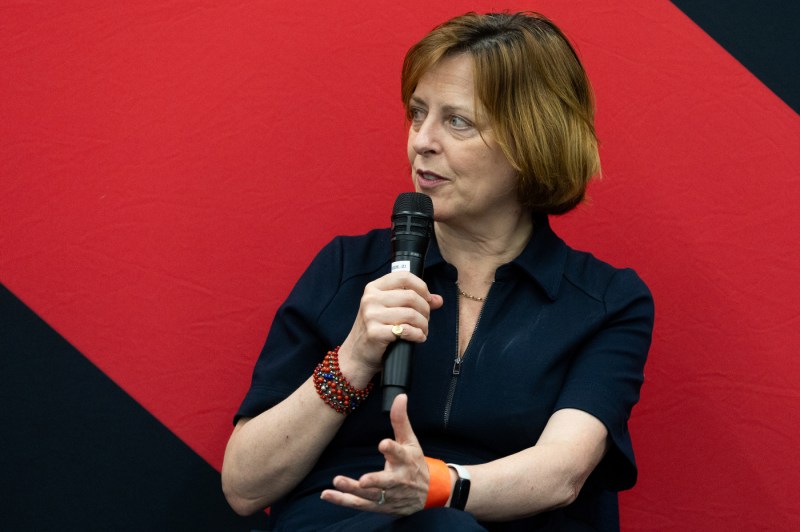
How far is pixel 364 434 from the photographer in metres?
1.56

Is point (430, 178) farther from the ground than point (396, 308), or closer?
farther from the ground

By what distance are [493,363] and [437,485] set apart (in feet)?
0.96

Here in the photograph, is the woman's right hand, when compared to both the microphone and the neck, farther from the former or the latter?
the neck

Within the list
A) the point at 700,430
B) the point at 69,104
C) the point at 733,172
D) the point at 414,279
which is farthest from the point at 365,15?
the point at 700,430

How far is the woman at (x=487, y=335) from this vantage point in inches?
57.6

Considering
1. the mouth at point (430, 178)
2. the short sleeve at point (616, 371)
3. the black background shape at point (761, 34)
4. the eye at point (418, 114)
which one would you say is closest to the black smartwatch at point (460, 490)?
the short sleeve at point (616, 371)

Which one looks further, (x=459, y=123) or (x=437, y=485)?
(x=459, y=123)

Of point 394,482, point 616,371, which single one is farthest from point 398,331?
point 616,371

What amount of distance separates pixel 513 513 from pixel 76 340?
3.10 feet

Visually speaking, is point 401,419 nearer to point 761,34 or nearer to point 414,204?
point 414,204

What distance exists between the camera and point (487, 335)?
1587 millimetres

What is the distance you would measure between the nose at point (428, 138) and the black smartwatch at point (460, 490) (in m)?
0.49

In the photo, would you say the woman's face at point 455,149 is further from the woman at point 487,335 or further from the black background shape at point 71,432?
the black background shape at point 71,432

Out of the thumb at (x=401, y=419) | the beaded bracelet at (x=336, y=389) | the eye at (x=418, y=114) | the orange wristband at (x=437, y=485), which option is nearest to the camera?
the thumb at (x=401, y=419)
